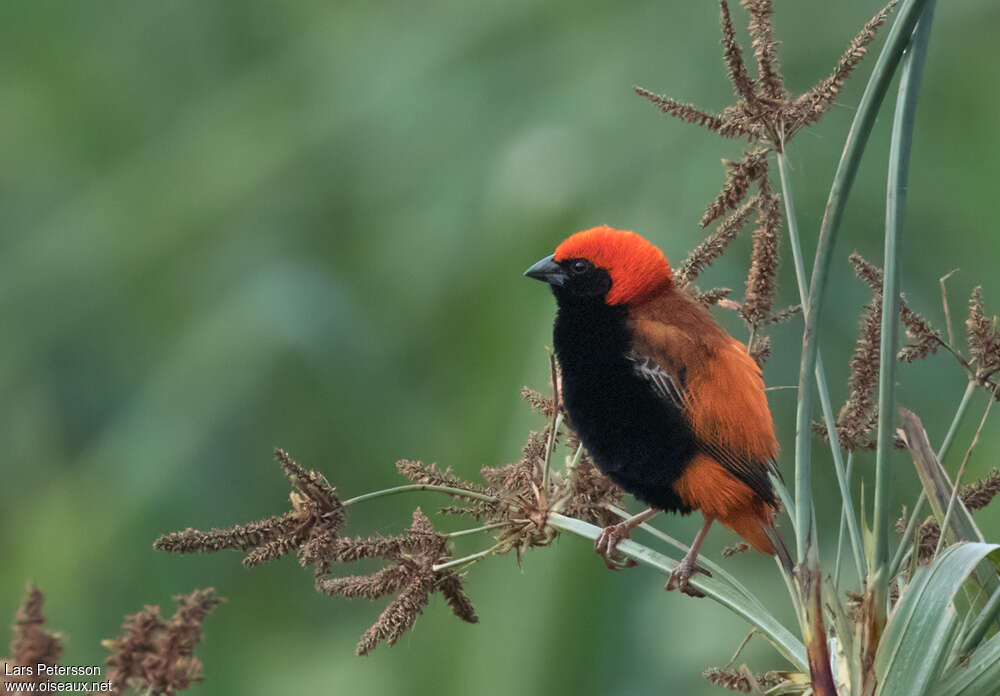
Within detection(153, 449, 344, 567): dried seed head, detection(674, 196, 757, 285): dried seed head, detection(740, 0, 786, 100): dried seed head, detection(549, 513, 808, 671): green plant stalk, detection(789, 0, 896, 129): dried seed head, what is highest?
detection(740, 0, 786, 100): dried seed head

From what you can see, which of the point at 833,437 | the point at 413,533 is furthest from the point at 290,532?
the point at 833,437

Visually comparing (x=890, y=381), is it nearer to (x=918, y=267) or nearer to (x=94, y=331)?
(x=918, y=267)

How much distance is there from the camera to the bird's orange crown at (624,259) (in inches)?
33.6

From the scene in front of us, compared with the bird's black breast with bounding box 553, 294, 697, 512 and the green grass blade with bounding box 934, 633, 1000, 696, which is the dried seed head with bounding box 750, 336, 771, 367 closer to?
the bird's black breast with bounding box 553, 294, 697, 512

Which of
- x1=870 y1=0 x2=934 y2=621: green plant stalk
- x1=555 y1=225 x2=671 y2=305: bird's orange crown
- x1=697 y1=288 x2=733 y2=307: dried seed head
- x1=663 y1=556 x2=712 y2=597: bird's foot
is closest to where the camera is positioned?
x1=870 y1=0 x2=934 y2=621: green plant stalk

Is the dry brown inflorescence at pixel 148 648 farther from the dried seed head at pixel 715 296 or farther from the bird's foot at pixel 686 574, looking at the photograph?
the dried seed head at pixel 715 296

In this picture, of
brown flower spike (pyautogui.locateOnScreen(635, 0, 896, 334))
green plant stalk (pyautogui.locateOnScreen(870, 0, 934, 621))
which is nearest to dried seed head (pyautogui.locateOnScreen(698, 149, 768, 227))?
brown flower spike (pyautogui.locateOnScreen(635, 0, 896, 334))

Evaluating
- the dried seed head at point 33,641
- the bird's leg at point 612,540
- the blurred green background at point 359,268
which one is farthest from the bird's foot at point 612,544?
the blurred green background at point 359,268

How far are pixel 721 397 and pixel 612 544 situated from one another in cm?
19

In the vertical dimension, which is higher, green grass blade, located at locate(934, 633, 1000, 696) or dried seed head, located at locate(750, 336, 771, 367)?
dried seed head, located at locate(750, 336, 771, 367)

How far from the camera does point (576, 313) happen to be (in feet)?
2.97

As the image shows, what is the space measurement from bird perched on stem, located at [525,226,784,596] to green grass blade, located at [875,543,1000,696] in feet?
0.57

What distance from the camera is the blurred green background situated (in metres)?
1.57

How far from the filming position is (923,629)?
530mm
